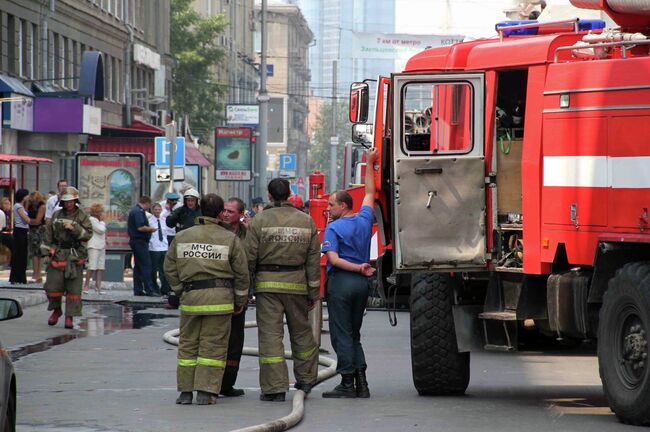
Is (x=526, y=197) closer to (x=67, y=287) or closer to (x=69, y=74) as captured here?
(x=67, y=287)

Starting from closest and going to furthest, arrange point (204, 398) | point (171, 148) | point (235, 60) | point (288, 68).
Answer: point (204, 398), point (171, 148), point (235, 60), point (288, 68)

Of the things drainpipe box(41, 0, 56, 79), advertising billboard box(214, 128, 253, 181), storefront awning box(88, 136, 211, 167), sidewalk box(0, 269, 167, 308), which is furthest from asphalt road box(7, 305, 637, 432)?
storefront awning box(88, 136, 211, 167)

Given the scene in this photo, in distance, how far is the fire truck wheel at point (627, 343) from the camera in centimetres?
1066

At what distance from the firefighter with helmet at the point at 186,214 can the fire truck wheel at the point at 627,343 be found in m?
13.8

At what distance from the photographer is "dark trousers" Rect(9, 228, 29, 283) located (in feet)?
92.4

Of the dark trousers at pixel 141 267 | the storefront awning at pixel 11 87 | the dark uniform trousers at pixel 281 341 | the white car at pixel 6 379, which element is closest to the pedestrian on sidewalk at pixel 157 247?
the dark trousers at pixel 141 267

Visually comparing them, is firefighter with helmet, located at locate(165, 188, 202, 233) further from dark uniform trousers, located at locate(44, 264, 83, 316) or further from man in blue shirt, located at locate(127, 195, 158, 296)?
dark uniform trousers, located at locate(44, 264, 83, 316)

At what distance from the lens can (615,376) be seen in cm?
1100

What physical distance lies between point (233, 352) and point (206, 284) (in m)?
0.84

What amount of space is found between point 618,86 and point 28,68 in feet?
110

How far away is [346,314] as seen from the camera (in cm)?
1310

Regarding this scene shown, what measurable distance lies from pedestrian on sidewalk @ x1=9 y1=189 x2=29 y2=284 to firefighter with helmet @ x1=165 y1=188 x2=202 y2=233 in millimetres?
4663

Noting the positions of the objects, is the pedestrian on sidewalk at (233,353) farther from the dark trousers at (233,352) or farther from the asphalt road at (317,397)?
the asphalt road at (317,397)

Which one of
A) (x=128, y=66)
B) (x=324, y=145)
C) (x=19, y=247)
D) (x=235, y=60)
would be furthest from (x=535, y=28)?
(x=324, y=145)
